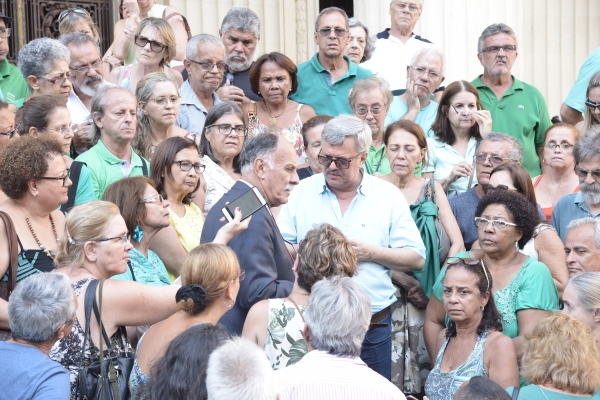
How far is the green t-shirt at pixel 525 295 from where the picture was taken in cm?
596

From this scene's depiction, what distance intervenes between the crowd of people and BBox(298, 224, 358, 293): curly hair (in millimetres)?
10

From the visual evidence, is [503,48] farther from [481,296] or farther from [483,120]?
[481,296]

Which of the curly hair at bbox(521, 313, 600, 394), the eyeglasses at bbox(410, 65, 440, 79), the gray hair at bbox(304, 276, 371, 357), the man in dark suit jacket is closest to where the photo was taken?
the gray hair at bbox(304, 276, 371, 357)

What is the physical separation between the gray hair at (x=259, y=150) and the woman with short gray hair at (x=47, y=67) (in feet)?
6.91

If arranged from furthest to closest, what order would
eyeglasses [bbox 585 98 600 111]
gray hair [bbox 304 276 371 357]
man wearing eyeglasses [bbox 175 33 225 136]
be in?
1. man wearing eyeglasses [bbox 175 33 225 136]
2. eyeglasses [bbox 585 98 600 111]
3. gray hair [bbox 304 276 371 357]

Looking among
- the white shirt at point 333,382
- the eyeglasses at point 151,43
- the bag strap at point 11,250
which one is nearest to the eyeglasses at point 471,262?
the white shirt at point 333,382

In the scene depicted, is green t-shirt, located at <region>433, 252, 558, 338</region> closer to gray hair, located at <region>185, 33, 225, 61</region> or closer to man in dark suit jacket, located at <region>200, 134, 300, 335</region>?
man in dark suit jacket, located at <region>200, 134, 300, 335</region>

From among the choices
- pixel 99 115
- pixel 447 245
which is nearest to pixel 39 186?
pixel 99 115

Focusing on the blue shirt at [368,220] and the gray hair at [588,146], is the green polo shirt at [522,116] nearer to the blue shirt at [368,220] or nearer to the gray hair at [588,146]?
the gray hair at [588,146]

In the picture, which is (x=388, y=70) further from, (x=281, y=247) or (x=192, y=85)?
(x=281, y=247)

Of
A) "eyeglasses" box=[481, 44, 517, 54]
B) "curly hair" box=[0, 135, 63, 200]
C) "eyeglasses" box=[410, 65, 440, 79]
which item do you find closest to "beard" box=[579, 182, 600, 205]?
"eyeglasses" box=[410, 65, 440, 79]

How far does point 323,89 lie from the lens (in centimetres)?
862

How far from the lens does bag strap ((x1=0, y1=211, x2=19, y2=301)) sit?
5055mm

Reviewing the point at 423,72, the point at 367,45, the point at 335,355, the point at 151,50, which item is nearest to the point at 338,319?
the point at 335,355
